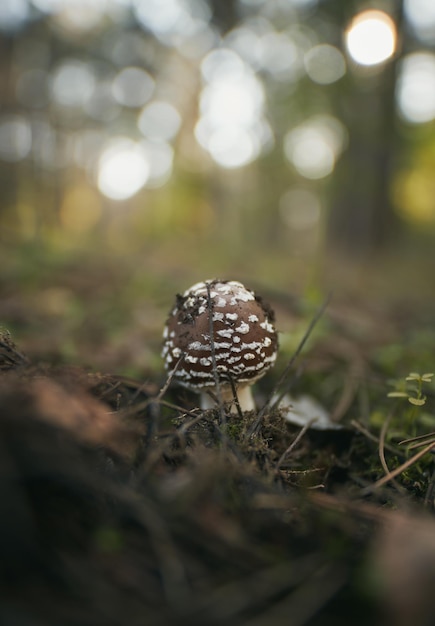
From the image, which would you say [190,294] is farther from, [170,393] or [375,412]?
[375,412]

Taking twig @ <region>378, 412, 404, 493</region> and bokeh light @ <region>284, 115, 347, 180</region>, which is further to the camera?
bokeh light @ <region>284, 115, 347, 180</region>

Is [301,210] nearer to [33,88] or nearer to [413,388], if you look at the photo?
[33,88]

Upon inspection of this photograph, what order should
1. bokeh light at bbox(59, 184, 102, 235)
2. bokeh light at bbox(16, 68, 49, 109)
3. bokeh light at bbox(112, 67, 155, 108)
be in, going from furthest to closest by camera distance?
1. bokeh light at bbox(59, 184, 102, 235)
2. bokeh light at bbox(112, 67, 155, 108)
3. bokeh light at bbox(16, 68, 49, 109)

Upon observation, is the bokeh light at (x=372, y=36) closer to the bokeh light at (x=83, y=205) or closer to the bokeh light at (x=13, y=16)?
the bokeh light at (x=13, y=16)

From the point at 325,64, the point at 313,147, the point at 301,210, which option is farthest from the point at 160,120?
the point at 301,210

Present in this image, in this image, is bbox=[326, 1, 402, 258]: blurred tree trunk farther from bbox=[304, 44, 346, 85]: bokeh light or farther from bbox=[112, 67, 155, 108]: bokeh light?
bbox=[112, 67, 155, 108]: bokeh light

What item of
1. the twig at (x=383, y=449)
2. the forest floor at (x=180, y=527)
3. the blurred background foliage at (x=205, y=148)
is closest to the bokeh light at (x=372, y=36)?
the blurred background foliage at (x=205, y=148)

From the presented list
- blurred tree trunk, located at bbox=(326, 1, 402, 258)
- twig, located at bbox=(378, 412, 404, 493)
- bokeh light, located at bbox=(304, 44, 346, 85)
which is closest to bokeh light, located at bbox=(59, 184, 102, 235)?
bokeh light, located at bbox=(304, 44, 346, 85)
